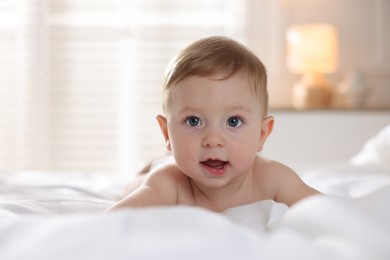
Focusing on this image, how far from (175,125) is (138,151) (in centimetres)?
330

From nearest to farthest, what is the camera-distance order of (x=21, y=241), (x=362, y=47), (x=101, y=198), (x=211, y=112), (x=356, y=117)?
(x=21, y=241) < (x=211, y=112) < (x=101, y=198) < (x=356, y=117) < (x=362, y=47)

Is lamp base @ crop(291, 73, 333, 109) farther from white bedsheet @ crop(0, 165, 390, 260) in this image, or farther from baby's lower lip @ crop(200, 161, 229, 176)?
white bedsheet @ crop(0, 165, 390, 260)

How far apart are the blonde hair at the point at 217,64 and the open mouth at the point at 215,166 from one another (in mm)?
141

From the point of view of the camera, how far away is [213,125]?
1.26 m

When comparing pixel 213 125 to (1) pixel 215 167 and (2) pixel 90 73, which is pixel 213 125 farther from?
(2) pixel 90 73

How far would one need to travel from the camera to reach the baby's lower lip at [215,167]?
1.29 metres

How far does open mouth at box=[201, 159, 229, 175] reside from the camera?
130 cm

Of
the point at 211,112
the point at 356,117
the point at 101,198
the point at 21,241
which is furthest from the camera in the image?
the point at 356,117

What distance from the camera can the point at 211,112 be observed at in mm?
1253

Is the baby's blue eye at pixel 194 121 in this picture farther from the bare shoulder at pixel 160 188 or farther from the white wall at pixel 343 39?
the white wall at pixel 343 39

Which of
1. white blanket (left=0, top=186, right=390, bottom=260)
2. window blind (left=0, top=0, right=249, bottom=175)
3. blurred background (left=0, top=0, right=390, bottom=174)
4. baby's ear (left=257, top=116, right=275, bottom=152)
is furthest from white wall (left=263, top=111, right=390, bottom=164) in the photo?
white blanket (left=0, top=186, right=390, bottom=260)

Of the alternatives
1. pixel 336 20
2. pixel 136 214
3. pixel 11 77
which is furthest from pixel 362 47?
pixel 136 214

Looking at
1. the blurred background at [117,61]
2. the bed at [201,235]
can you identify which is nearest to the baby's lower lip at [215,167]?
the bed at [201,235]

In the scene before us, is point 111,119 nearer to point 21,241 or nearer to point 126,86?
point 126,86
